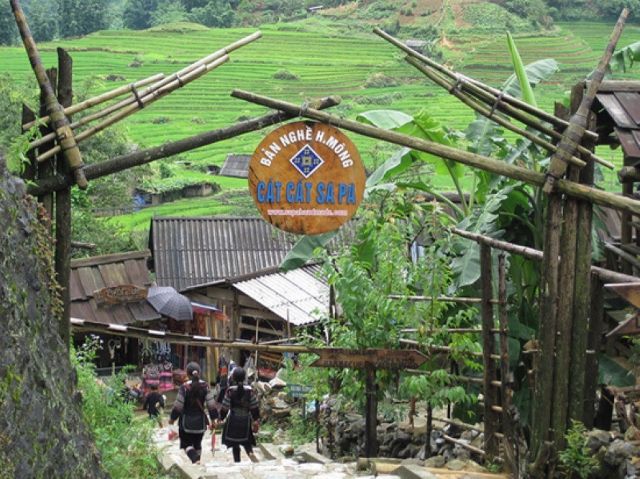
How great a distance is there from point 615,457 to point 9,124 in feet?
62.0

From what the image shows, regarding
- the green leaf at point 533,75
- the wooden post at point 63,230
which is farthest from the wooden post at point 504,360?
the wooden post at point 63,230

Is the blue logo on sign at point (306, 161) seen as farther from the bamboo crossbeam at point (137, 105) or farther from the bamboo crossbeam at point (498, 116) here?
the bamboo crossbeam at point (498, 116)

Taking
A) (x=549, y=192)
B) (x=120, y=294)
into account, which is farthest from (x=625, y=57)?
(x=120, y=294)

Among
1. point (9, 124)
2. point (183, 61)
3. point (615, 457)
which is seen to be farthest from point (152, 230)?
point (183, 61)

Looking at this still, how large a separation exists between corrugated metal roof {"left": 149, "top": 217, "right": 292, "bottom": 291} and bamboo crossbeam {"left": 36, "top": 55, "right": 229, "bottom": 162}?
1286cm

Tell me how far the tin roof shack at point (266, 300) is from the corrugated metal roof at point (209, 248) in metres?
1.60

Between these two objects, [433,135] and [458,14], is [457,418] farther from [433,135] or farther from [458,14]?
[458,14]

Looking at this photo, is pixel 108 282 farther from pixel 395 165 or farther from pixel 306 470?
pixel 306 470

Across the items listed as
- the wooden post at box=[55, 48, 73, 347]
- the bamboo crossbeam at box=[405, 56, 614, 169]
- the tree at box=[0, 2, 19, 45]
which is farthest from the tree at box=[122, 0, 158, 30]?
the wooden post at box=[55, 48, 73, 347]

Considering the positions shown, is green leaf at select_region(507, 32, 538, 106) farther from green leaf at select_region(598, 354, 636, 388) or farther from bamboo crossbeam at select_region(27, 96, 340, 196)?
bamboo crossbeam at select_region(27, 96, 340, 196)

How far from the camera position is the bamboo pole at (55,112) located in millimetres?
6410

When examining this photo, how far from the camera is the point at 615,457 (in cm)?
670

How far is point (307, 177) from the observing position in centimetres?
694

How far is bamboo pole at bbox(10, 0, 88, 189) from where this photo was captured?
6410mm
